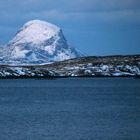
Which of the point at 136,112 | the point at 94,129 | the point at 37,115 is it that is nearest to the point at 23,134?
the point at 94,129

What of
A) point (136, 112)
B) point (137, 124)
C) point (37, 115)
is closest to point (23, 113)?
point (37, 115)

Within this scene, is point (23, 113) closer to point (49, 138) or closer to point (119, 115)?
point (119, 115)

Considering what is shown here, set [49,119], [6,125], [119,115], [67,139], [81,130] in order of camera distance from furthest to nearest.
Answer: [119,115] < [49,119] < [6,125] < [81,130] < [67,139]

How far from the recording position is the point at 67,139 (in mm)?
Result: 73938

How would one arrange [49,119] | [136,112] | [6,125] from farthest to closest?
[136,112]
[49,119]
[6,125]

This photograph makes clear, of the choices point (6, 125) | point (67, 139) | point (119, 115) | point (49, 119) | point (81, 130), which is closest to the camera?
point (67, 139)

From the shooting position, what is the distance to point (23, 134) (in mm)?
78375

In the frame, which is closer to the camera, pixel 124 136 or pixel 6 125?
pixel 124 136

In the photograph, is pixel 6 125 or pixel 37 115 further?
pixel 37 115

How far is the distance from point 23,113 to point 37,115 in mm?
6031

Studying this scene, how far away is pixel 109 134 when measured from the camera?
7794cm

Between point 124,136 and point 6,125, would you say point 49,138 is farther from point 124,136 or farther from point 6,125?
point 6,125

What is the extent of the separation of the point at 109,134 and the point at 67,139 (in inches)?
272

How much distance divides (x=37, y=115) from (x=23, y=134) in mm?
26944
